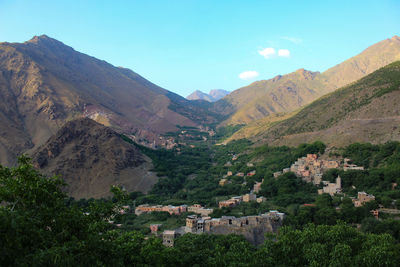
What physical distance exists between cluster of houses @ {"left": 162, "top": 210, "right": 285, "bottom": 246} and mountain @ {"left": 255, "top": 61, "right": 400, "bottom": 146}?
28472 millimetres

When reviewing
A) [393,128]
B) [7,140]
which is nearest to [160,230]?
A: [393,128]

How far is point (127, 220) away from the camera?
128 ft

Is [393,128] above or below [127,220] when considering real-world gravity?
above

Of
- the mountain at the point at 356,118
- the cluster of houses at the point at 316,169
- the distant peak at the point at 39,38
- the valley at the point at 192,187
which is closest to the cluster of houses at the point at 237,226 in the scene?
the valley at the point at 192,187

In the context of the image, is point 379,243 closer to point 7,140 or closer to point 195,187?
point 195,187

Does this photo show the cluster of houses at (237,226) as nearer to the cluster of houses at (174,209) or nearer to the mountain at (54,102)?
the cluster of houses at (174,209)

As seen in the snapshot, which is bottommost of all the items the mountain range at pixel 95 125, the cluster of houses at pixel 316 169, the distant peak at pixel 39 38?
the cluster of houses at pixel 316 169

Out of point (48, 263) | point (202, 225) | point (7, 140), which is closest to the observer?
point (48, 263)

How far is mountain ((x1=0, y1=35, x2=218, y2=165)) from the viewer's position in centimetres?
8119

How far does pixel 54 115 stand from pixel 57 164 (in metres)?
38.0

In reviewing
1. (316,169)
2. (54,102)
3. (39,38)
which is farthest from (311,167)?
(39,38)

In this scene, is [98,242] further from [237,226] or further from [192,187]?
[192,187]

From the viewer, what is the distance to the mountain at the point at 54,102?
8119 cm

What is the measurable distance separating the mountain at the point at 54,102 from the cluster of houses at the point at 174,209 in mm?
35114
